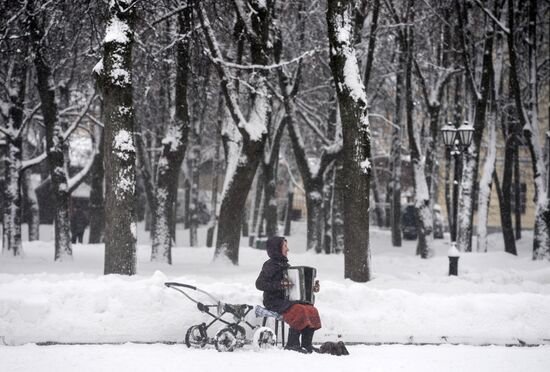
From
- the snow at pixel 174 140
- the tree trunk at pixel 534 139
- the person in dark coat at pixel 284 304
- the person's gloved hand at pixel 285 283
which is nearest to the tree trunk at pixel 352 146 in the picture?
the person in dark coat at pixel 284 304

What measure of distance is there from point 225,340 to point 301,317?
108 centimetres

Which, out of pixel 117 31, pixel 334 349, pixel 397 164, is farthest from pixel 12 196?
pixel 397 164

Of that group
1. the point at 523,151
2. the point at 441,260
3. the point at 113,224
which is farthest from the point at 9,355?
the point at 523,151

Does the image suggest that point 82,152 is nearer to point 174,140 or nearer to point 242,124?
point 174,140

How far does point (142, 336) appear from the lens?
9.02 meters

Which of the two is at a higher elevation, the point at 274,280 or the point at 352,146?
the point at 352,146

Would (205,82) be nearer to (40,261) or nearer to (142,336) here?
(40,261)

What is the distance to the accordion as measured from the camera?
8508 mm

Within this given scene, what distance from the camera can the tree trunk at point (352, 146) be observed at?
11953 millimetres

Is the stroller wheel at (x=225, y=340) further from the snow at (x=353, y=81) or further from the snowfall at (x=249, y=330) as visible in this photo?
the snow at (x=353, y=81)

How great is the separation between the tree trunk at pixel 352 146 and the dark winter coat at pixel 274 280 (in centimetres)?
358

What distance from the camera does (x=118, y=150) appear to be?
10906 millimetres

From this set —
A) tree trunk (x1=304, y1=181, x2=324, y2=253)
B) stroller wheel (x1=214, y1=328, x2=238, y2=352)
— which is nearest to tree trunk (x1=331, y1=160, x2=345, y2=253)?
tree trunk (x1=304, y1=181, x2=324, y2=253)

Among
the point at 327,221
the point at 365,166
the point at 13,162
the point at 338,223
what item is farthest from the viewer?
the point at 327,221
